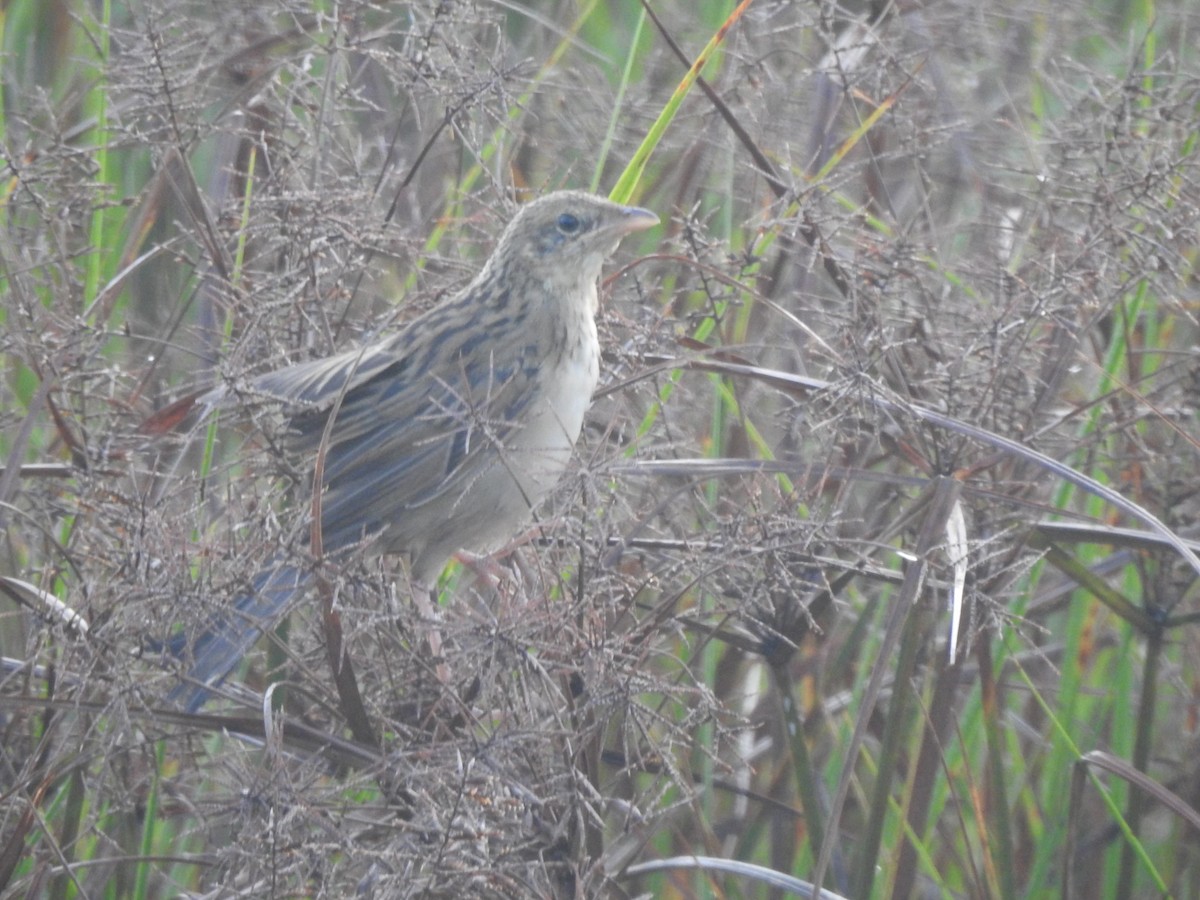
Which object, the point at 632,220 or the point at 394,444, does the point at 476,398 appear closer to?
the point at 394,444

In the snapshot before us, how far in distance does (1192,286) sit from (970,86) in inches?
44.0

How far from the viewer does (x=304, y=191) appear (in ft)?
9.46

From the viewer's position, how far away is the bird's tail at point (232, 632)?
2318 millimetres

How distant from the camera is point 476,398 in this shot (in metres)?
3.30

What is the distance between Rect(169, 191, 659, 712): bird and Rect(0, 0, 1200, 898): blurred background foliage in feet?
0.29

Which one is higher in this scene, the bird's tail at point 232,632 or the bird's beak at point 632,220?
the bird's beak at point 632,220

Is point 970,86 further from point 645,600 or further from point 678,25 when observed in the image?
point 645,600

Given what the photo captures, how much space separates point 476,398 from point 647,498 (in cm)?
45

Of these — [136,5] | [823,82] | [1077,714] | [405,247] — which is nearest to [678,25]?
[823,82]

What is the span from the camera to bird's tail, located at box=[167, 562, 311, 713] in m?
2.32

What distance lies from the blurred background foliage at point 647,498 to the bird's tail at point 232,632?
54 millimetres

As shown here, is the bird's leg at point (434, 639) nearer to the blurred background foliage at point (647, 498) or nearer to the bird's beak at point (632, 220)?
the blurred background foliage at point (647, 498)

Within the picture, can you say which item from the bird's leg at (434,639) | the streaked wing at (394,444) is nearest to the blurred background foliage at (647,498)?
the bird's leg at (434,639)

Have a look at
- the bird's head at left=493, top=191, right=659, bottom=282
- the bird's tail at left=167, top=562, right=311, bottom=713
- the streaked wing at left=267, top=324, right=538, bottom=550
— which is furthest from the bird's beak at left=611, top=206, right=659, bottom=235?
the bird's tail at left=167, top=562, right=311, bottom=713
